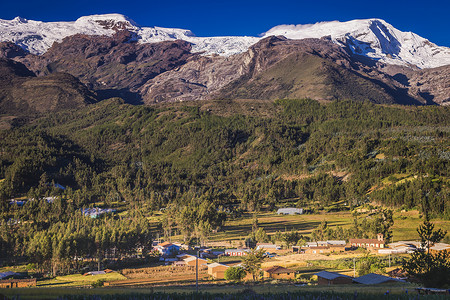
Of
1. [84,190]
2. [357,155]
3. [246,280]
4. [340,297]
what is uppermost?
[357,155]

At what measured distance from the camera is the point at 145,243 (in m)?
94.1

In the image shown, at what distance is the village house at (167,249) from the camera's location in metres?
95.7

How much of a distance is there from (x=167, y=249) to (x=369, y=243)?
42.7m

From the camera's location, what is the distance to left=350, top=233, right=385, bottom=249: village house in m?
91.2

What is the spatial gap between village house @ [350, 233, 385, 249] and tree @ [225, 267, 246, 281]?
36452 mm

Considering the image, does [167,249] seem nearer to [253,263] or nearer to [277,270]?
[253,263]

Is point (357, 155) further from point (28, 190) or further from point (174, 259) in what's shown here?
point (28, 190)

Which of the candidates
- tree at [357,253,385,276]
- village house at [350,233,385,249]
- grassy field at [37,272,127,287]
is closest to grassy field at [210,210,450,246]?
village house at [350,233,385,249]

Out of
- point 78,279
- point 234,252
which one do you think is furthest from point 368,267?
point 78,279

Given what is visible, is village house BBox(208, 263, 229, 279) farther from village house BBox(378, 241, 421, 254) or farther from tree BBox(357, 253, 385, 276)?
village house BBox(378, 241, 421, 254)

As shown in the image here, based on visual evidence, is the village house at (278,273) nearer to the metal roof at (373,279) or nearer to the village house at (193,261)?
the metal roof at (373,279)

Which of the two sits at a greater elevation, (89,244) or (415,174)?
(415,174)

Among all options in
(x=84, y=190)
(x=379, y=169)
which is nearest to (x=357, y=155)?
(x=379, y=169)

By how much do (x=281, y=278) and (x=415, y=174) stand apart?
9498 centimetres
